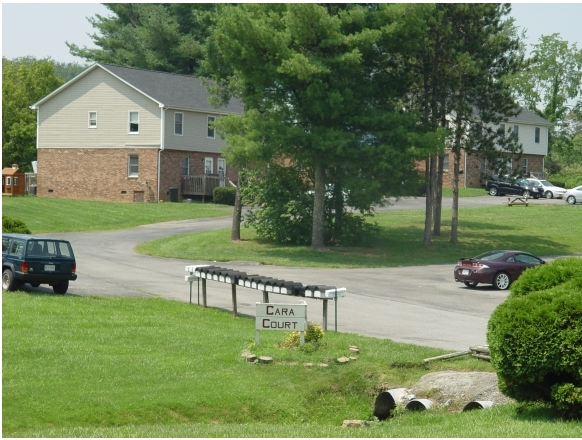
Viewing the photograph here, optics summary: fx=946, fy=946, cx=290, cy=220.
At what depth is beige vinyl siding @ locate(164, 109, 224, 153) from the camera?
6494cm

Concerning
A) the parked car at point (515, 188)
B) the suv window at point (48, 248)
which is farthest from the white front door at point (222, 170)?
the suv window at point (48, 248)

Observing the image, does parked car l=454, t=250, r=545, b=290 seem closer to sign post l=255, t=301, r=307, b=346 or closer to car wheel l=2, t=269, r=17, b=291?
car wheel l=2, t=269, r=17, b=291

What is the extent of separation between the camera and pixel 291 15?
40.7 m

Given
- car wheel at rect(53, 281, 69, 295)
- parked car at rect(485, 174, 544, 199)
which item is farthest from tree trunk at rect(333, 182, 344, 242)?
parked car at rect(485, 174, 544, 199)

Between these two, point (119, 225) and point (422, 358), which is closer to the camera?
point (422, 358)

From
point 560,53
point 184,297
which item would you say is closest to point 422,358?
point 184,297

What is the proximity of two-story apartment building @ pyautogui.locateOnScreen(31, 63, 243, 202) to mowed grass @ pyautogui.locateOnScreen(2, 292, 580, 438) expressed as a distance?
140 ft

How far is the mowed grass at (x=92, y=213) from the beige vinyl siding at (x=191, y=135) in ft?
14.6

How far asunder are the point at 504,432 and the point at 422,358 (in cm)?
703

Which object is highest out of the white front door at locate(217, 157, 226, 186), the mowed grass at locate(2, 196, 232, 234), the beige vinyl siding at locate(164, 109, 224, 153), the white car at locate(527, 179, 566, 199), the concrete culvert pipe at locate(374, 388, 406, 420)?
the beige vinyl siding at locate(164, 109, 224, 153)

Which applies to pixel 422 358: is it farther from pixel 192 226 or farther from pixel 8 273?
pixel 192 226

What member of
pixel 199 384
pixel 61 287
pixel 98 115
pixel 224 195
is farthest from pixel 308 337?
pixel 98 115

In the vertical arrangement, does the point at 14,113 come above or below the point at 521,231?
above

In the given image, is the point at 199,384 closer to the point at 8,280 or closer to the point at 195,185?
the point at 8,280
